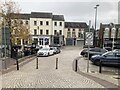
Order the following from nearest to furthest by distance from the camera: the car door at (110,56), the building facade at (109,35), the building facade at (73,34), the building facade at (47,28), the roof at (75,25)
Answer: the car door at (110,56)
the building facade at (109,35)
the building facade at (47,28)
the building facade at (73,34)
the roof at (75,25)

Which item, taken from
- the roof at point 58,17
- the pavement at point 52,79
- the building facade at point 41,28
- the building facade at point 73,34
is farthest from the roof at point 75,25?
the pavement at point 52,79

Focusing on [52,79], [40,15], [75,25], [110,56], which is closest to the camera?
[52,79]

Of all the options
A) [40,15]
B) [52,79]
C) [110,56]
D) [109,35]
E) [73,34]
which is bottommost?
[52,79]

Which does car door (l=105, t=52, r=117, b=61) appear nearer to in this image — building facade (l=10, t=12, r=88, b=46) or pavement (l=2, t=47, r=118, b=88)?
pavement (l=2, t=47, r=118, b=88)

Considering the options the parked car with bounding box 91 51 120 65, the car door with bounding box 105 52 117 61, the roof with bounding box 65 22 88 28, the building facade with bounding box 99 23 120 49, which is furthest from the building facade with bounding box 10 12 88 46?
the car door with bounding box 105 52 117 61

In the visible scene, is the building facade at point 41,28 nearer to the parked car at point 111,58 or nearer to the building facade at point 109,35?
the building facade at point 109,35

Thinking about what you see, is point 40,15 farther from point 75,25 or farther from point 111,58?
point 111,58

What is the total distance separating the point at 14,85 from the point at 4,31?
22.7ft

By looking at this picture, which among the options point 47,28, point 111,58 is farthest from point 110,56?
point 47,28

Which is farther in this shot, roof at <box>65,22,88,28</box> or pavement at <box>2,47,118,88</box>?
roof at <box>65,22,88,28</box>

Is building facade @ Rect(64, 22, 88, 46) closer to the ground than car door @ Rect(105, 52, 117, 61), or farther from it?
farther from it

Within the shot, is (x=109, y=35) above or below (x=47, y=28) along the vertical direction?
below

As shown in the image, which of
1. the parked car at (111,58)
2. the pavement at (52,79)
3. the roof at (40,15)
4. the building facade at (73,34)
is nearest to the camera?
the pavement at (52,79)

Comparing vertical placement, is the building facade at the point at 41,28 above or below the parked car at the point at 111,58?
above
